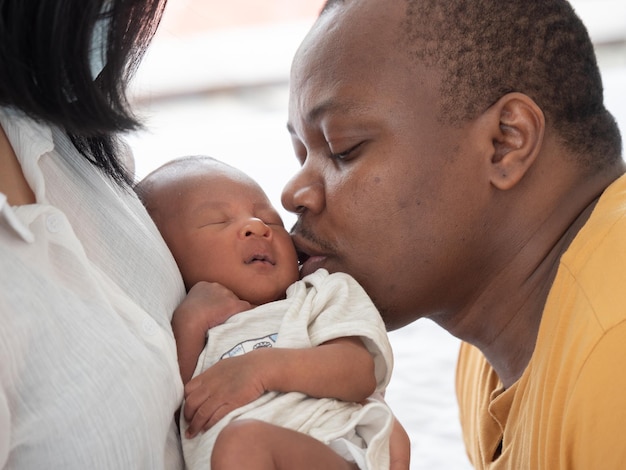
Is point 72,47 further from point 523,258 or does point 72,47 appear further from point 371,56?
point 523,258

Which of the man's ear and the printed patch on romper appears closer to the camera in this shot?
the printed patch on romper

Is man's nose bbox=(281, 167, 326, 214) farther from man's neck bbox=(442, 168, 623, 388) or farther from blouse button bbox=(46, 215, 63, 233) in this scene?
blouse button bbox=(46, 215, 63, 233)

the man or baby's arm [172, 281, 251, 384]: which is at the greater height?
the man

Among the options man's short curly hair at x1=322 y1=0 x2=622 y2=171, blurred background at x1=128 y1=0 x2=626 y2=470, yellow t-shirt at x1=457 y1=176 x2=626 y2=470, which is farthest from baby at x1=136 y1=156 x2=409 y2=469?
blurred background at x1=128 y1=0 x2=626 y2=470

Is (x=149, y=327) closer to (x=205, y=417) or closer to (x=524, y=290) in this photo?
(x=205, y=417)

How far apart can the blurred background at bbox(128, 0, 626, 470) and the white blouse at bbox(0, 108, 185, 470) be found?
30.6 inches

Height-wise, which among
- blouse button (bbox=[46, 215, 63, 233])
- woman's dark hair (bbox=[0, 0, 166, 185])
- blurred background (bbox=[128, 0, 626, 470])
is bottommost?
blurred background (bbox=[128, 0, 626, 470])

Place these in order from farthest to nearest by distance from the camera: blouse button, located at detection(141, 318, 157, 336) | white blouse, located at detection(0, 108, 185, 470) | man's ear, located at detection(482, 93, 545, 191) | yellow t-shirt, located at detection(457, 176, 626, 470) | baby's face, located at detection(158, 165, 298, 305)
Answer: man's ear, located at detection(482, 93, 545, 191), baby's face, located at detection(158, 165, 298, 305), yellow t-shirt, located at detection(457, 176, 626, 470), blouse button, located at detection(141, 318, 157, 336), white blouse, located at detection(0, 108, 185, 470)

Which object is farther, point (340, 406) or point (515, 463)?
point (515, 463)

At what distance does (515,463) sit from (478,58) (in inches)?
25.8

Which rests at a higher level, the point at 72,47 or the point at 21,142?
the point at 72,47

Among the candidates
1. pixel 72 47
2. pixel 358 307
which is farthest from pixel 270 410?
pixel 72 47

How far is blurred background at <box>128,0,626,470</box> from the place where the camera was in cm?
173

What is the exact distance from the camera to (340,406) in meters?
1.07
